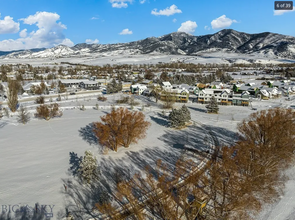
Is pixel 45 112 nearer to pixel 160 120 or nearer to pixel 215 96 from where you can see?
pixel 160 120

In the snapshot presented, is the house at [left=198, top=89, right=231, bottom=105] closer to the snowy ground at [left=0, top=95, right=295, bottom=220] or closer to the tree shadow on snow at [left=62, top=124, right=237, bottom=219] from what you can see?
the snowy ground at [left=0, top=95, right=295, bottom=220]

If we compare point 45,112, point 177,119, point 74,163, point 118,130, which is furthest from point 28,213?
point 45,112

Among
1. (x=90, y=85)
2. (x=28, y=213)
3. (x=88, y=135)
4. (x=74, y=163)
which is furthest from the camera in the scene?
(x=90, y=85)

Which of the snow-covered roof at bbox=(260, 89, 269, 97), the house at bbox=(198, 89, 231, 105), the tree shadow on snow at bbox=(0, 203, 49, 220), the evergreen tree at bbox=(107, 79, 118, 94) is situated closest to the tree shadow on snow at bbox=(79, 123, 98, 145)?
the tree shadow on snow at bbox=(0, 203, 49, 220)

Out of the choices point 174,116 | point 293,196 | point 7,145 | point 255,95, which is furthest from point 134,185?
point 255,95

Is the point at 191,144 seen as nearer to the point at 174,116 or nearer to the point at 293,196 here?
the point at 174,116

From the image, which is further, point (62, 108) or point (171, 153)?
point (62, 108)

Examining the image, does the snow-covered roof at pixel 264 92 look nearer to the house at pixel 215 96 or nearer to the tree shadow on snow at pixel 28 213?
the house at pixel 215 96
